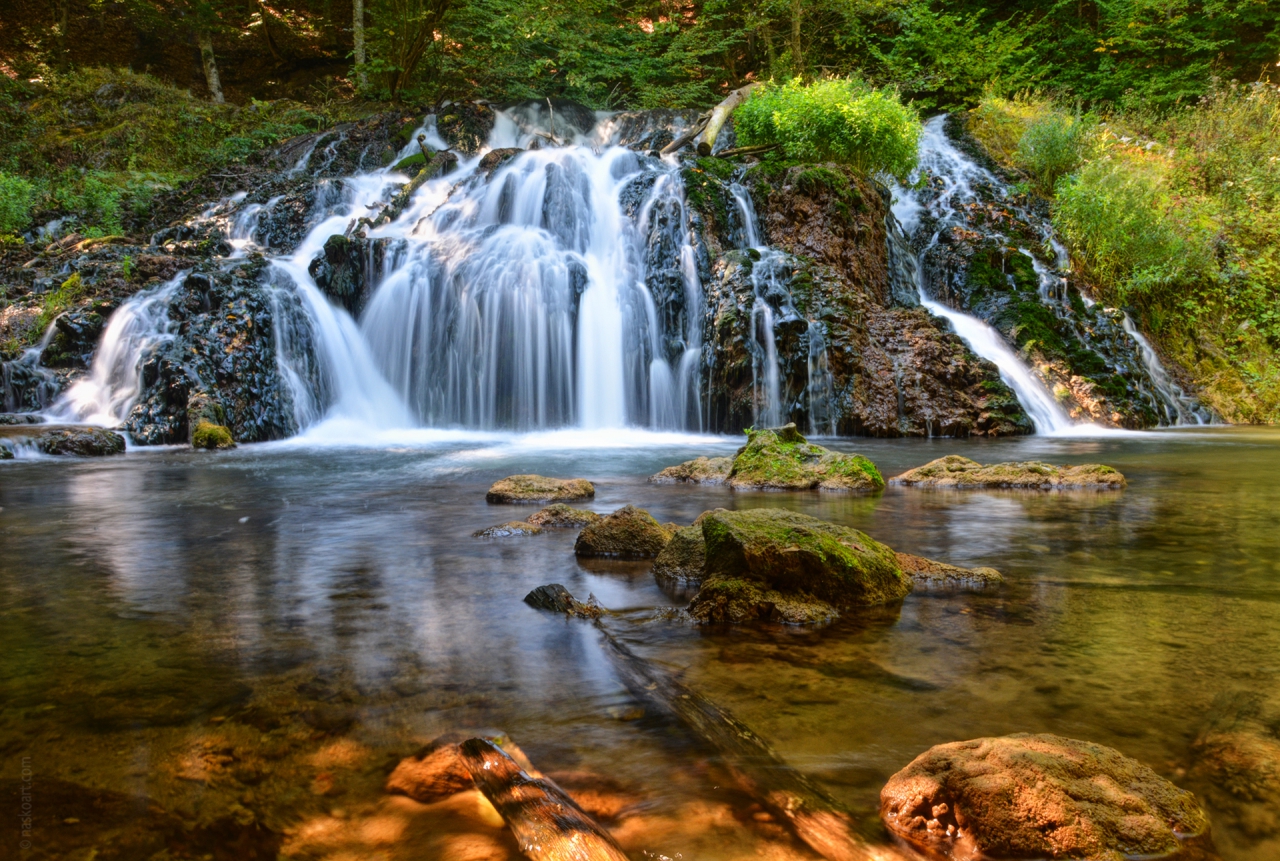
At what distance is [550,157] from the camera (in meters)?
15.6

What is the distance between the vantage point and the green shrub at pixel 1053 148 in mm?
17141

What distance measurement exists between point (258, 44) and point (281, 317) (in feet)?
64.3

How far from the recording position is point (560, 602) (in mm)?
3316

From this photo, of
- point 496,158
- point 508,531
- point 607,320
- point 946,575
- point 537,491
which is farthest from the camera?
point 496,158

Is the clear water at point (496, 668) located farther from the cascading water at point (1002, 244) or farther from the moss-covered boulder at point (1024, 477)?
the cascading water at point (1002, 244)

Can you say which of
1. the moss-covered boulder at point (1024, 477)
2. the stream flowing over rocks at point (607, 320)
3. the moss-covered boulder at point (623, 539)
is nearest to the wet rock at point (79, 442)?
the stream flowing over rocks at point (607, 320)

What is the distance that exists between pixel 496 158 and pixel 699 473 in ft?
37.1

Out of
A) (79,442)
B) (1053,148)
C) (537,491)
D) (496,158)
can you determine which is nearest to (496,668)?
(537,491)

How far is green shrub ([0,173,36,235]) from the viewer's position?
15.6 meters

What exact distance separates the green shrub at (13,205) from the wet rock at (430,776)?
1839 centimetres

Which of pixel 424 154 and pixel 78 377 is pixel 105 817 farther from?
pixel 424 154

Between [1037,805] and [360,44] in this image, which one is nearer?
[1037,805]

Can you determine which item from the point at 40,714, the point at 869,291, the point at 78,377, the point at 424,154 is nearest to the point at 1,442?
the point at 78,377

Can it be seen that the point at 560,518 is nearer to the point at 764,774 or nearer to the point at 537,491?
the point at 537,491
